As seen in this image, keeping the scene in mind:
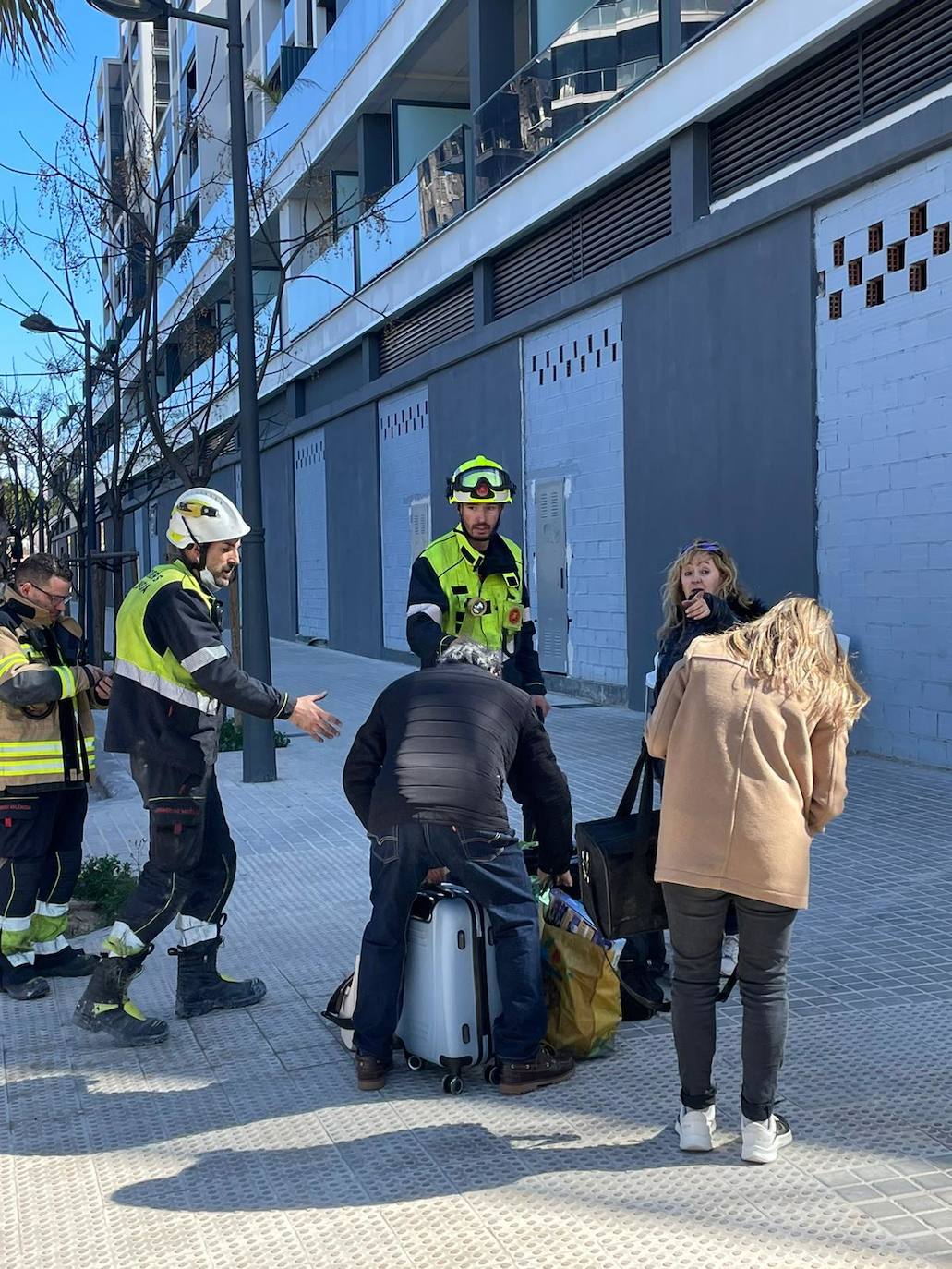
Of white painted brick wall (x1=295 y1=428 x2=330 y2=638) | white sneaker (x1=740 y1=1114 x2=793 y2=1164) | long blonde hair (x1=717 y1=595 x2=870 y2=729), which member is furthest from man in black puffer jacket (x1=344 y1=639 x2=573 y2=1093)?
white painted brick wall (x1=295 y1=428 x2=330 y2=638)

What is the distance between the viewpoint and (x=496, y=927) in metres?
4.21

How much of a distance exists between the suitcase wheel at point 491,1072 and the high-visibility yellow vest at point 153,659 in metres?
1.61

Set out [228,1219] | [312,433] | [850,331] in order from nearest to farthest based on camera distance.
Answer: [228,1219]
[850,331]
[312,433]

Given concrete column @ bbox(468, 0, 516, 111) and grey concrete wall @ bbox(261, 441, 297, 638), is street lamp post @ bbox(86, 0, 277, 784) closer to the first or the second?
concrete column @ bbox(468, 0, 516, 111)

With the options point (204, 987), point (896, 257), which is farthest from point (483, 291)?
point (204, 987)

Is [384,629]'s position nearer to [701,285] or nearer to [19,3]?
[701,285]

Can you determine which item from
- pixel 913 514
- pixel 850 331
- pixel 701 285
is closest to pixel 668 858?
pixel 913 514

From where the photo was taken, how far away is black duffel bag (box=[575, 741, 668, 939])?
4.27 metres

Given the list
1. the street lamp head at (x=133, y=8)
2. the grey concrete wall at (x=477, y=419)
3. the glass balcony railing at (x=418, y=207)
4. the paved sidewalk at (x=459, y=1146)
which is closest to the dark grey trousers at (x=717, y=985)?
the paved sidewalk at (x=459, y=1146)

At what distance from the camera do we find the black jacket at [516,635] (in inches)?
216

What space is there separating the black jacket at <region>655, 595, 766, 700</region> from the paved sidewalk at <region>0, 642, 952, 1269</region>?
4.24 feet

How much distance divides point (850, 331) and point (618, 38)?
15.9 ft

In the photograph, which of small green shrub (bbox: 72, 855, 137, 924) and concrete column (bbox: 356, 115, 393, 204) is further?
concrete column (bbox: 356, 115, 393, 204)

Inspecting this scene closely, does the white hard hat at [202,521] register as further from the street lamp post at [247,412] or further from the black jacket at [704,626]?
the street lamp post at [247,412]
